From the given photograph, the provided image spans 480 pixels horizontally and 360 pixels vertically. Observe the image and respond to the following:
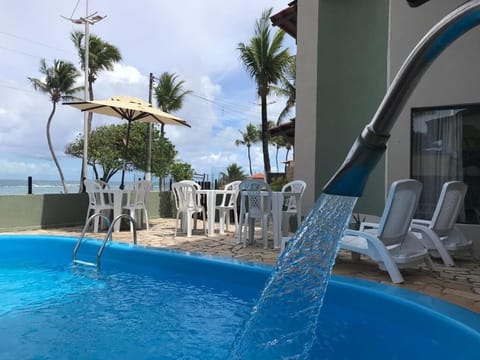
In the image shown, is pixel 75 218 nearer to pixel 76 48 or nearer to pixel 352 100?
pixel 352 100

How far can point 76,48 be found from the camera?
26781 mm

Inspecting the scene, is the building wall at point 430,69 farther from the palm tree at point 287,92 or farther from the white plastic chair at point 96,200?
the palm tree at point 287,92

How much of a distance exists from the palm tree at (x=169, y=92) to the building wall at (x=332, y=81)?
791 inches

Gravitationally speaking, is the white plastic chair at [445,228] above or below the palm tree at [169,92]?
below

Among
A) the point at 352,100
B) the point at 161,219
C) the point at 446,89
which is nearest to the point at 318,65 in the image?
the point at 352,100

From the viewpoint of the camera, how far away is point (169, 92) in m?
27.4

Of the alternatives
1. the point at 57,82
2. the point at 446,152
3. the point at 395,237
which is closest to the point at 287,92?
the point at 446,152

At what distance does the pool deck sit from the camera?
349 cm

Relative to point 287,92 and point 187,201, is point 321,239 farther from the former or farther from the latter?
point 287,92

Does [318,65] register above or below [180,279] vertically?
above

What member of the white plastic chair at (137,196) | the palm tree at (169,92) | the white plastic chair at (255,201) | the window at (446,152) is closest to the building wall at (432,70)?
the window at (446,152)

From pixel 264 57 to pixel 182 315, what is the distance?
13.3m

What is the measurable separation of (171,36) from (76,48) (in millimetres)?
17309

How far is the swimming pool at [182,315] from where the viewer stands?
2758 mm
